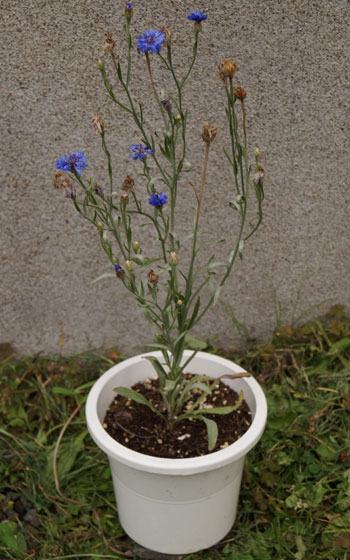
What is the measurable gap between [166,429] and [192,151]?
0.78m

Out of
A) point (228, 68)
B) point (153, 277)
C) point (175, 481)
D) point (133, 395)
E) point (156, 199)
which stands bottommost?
point (175, 481)

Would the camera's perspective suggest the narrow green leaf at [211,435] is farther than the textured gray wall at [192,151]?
No

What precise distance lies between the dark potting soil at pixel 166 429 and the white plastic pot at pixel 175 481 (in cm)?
3

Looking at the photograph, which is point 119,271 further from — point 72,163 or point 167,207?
point 167,207

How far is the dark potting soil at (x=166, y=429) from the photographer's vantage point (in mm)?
1235

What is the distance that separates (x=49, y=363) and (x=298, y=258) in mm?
901

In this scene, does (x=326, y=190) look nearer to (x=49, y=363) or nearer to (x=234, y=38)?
(x=234, y=38)

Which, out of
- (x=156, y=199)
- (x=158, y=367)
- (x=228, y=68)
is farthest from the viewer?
(x=158, y=367)

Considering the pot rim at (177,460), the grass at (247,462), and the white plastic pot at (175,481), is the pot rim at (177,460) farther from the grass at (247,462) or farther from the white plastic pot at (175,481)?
the grass at (247,462)

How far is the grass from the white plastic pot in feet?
0.34

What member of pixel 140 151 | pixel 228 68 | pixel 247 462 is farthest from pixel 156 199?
pixel 247 462

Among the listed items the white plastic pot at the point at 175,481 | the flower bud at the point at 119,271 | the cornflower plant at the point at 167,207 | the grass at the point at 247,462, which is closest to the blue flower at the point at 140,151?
the cornflower plant at the point at 167,207

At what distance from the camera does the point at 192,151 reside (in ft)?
5.01

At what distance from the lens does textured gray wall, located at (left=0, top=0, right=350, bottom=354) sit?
54.7 inches
